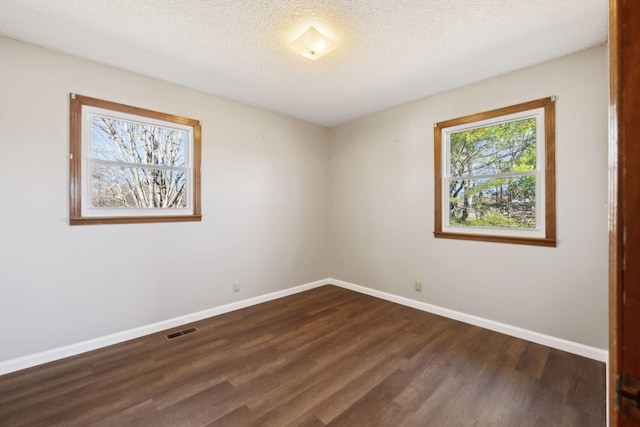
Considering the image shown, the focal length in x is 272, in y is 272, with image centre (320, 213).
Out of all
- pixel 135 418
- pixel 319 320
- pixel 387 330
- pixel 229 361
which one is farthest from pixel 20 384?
pixel 387 330

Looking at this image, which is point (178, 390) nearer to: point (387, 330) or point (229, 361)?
point (229, 361)

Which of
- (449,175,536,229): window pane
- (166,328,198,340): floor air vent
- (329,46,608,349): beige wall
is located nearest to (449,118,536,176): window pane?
(449,175,536,229): window pane

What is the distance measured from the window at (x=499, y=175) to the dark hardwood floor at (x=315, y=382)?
1.12m

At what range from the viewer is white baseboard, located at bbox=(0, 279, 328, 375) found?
2242mm

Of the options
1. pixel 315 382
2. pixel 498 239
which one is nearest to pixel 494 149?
pixel 498 239

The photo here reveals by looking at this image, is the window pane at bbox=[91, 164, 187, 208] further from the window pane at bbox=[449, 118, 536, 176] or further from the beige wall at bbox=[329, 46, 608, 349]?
the window pane at bbox=[449, 118, 536, 176]

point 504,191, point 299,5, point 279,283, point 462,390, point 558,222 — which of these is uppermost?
point 299,5

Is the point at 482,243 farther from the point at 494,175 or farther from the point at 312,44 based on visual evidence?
the point at 312,44

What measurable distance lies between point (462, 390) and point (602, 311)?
1504mm

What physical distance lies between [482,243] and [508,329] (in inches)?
35.5

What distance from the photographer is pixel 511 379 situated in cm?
211

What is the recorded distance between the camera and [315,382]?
208 centimetres

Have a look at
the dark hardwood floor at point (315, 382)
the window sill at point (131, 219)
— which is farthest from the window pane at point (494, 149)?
the window sill at point (131, 219)

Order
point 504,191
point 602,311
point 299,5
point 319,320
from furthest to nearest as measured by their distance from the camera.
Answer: point 319,320, point 504,191, point 602,311, point 299,5
